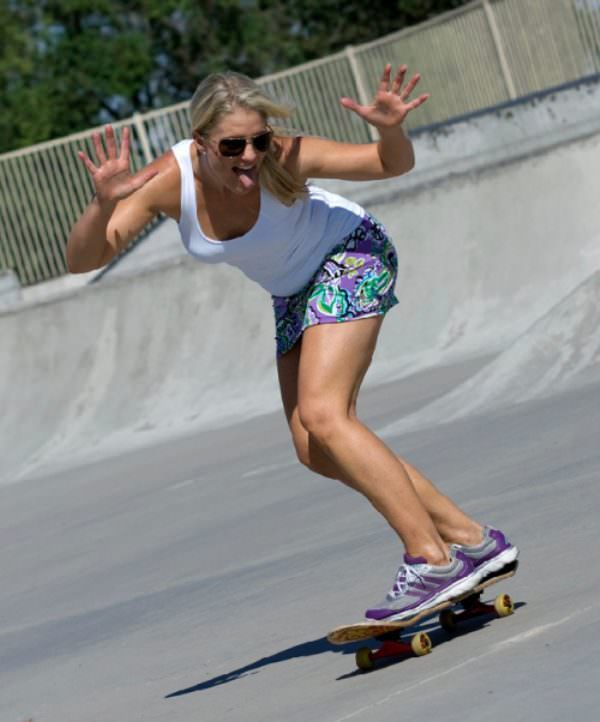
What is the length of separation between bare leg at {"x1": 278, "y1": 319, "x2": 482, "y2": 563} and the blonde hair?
485 millimetres

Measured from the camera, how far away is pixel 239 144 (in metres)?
5.38

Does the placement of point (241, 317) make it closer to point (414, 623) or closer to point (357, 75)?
point (357, 75)

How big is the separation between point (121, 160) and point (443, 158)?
16700 millimetres

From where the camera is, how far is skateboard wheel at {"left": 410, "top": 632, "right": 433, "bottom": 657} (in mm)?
5242

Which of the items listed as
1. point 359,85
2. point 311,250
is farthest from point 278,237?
point 359,85

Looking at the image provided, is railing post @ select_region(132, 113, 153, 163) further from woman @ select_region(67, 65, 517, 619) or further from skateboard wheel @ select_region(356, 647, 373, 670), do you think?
skateboard wheel @ select_region(356, 647, 373, 670)

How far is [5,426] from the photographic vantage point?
16266 millimetres

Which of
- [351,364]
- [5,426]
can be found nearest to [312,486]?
[351,364]

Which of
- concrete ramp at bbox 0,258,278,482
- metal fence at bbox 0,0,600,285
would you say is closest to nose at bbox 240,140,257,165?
concrete ramp at bbox 0,258,278,482

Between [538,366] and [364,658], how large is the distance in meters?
6.33

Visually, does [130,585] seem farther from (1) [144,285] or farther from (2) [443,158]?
(2) [443,158]

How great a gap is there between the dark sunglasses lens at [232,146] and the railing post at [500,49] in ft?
64.8

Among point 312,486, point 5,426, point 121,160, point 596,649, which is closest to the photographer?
point 596,649

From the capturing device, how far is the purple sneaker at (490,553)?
18.5 feet
